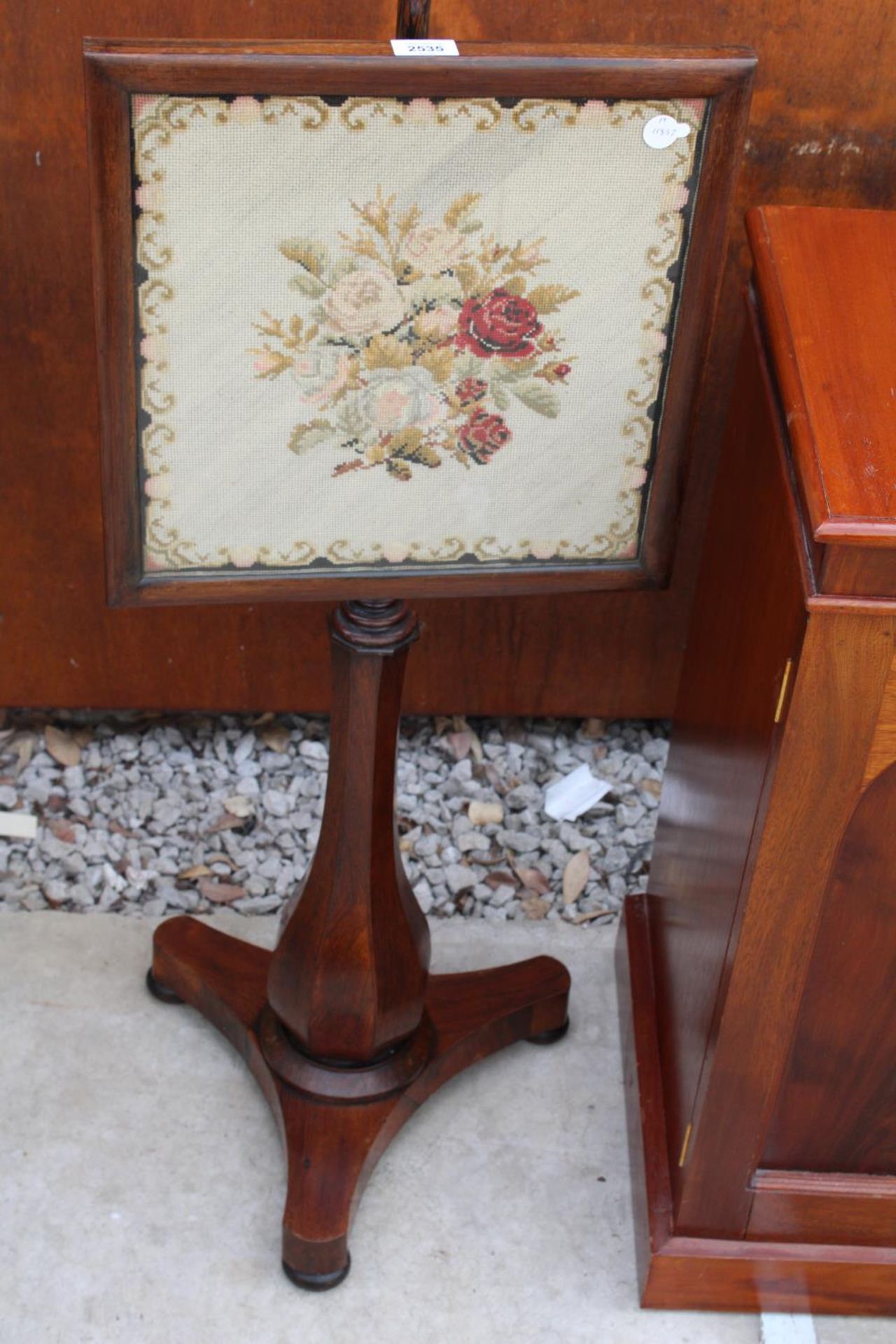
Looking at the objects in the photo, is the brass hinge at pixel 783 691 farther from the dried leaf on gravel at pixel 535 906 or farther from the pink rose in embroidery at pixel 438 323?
the dried leaf on gravel at pixel 535 906

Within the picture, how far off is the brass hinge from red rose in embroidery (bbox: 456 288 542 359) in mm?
310

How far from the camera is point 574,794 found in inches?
85.6

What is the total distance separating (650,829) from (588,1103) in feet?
1.54

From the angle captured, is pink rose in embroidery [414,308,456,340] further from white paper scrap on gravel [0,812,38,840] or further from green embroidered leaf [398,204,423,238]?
white paper scrap on gravel [0,812,38,840]

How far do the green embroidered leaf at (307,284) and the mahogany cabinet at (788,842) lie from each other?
370 millimetres

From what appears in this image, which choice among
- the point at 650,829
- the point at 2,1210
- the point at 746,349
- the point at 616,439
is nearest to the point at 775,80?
the point at 746,349

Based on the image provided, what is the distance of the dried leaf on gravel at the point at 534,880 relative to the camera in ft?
6.72

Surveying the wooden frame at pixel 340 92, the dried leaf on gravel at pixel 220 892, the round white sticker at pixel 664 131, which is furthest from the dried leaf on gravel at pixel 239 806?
the round white sticker at pixel 664 131

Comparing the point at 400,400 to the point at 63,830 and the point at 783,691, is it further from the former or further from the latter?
the point at 63,830

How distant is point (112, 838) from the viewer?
2.07 metres

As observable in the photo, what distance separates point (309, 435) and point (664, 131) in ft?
1.13

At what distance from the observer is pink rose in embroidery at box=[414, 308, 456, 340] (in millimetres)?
1132

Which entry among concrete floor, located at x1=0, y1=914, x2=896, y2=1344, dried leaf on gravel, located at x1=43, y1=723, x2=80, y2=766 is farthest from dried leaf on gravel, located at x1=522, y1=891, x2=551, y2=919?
dried leaf on gravel, located at x1=43, y1=723, x2=80, y2=766

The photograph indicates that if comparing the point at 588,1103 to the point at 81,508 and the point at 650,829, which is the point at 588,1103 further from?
the point at 81,508
